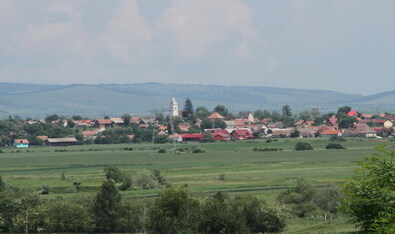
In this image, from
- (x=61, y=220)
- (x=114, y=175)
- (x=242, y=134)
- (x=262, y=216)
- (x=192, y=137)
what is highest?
(x=262, y=216)

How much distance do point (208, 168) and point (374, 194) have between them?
59.5 metres

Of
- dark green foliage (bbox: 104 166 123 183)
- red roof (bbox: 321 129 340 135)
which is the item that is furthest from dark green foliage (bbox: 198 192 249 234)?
red roof (bbox: 321 129 340 135)

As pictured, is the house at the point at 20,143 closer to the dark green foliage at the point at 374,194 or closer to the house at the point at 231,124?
the house at the point at 231,124

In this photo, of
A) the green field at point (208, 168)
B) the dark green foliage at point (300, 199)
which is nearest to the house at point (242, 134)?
the green field at point (208, 168)

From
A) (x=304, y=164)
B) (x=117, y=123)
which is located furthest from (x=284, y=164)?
(x=117, y=123)

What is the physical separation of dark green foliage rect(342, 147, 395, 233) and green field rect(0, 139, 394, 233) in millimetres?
13167

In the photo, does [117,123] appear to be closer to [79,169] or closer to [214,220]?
[79,169]

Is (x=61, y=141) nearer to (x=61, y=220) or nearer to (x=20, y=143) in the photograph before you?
(x=20, y=143)

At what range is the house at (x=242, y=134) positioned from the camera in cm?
16225

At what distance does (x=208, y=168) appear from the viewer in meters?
90.2

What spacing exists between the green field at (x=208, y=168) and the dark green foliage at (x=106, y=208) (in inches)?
385

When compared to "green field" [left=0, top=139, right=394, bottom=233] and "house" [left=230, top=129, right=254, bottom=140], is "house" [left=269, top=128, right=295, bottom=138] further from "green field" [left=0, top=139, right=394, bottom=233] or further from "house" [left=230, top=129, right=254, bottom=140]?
"green field" [left=0, top=139, right=394, bottom=233]

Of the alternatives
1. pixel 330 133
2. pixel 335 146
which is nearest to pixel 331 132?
pixel 330 133

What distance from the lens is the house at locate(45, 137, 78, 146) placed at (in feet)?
527
